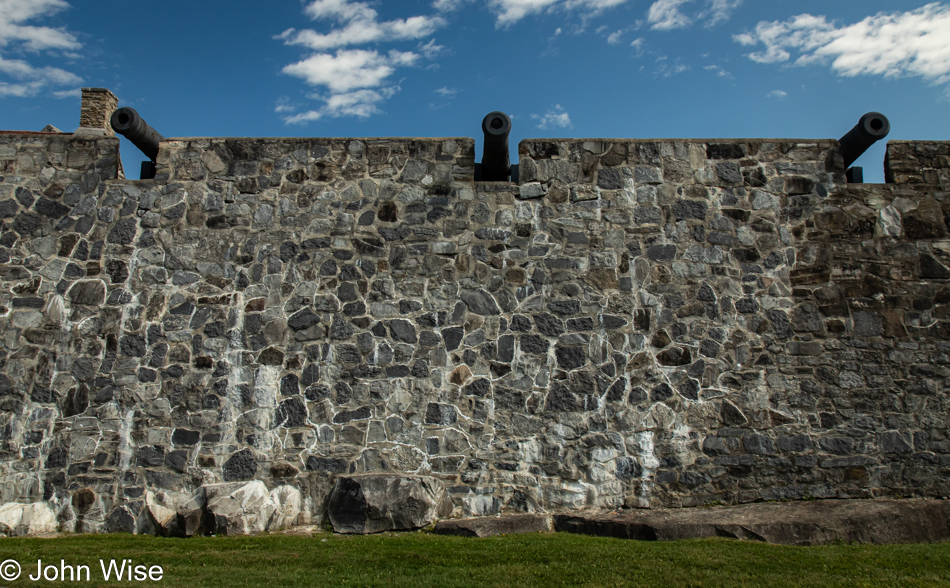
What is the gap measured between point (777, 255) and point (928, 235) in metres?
1.84

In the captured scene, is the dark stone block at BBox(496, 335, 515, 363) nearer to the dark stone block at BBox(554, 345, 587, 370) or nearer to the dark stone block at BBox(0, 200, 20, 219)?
the dark stone block at BBox(554, 345, 587, 370)

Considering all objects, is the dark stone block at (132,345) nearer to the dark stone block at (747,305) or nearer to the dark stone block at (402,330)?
the dark stone block at (402,330)

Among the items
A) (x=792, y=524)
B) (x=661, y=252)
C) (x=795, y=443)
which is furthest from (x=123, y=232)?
(x=795, y=443)

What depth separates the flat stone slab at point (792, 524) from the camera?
19.4 ft

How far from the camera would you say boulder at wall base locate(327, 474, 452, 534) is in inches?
256

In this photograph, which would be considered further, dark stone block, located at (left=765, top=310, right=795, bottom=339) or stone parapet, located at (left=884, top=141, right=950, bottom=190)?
stone parapet, located at (left=884, top=141, right=950, bottom=190)

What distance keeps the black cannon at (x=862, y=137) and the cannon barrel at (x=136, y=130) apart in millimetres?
8240

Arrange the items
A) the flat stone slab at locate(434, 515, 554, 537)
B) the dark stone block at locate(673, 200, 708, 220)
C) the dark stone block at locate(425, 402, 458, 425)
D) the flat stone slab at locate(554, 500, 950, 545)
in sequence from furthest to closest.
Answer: the dark stone block at locate(673, 200, 708, 220)
the dark stone block at locate(425, 402, 458, 425)
the flat stone slab at locate(434, 515, 554, 537)
the flat stone slab at locate(554, 500, 950, 545)

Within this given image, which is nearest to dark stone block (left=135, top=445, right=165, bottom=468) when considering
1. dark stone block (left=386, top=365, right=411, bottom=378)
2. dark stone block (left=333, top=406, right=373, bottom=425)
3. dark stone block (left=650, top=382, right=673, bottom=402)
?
dark stone block (left=333, top=406, right=373, bottom=425)

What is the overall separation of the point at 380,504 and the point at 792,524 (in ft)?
12.7

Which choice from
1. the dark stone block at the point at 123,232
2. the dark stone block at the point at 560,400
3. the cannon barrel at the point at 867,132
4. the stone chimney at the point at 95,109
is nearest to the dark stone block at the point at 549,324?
the dark stone block at the point at 560,400

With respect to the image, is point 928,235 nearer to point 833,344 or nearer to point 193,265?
point 833,344

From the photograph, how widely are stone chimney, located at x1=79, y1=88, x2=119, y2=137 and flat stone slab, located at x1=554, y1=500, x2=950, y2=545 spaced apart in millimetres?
7446

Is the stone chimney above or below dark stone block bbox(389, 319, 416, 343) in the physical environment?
above
